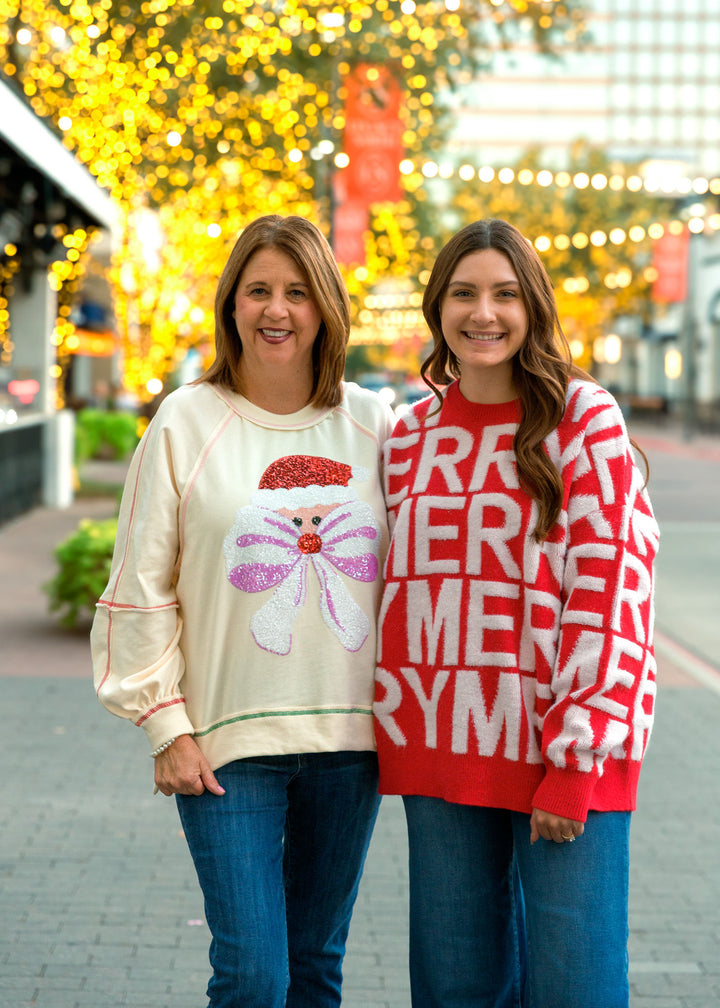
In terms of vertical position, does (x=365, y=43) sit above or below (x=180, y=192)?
above

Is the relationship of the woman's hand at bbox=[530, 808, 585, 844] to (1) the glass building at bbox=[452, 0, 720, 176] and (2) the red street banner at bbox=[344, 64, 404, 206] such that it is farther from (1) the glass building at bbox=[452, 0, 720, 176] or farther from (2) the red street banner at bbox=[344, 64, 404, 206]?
(1) the glass building at bbox=[452, 0, 720, 176]

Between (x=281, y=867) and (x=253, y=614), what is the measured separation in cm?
49

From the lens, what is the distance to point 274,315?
8.35ft

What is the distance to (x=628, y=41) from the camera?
8831 centimetres

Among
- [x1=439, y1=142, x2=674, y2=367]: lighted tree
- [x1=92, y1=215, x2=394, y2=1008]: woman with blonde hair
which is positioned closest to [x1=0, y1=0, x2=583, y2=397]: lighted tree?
[x1=92, y1=215, x2=394, y2=1008]: woman with blonde hair

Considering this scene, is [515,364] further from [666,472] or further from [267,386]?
[666,472]

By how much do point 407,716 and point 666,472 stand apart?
24317mm

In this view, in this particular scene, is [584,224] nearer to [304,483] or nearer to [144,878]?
[144,878]

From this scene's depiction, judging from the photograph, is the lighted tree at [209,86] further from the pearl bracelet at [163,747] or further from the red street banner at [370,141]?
the pearl bracelet at [163,747]

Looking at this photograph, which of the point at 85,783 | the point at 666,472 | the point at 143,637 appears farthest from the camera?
the point at 666,472

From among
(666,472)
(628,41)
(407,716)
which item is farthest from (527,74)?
(407,716)

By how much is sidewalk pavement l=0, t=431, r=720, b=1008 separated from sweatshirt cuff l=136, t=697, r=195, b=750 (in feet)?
4.46

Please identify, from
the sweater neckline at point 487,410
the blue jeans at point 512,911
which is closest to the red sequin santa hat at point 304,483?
the sweater neckline at point 487,410

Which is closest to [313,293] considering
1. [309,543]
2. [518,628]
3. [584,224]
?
[309,543]
